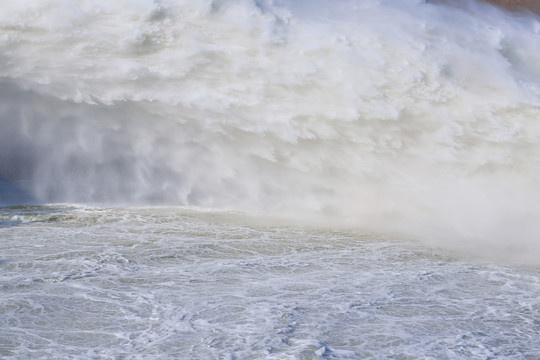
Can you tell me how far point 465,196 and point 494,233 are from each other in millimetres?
860

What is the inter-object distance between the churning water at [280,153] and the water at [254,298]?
55mm

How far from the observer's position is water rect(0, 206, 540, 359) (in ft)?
18.6

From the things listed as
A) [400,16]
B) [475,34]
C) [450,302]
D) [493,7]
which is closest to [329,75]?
[400,16]

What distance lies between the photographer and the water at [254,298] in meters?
5.67

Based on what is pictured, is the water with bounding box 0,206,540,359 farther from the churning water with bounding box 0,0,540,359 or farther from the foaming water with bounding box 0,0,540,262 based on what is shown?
the foaming water with bounding box 0,0,540,262

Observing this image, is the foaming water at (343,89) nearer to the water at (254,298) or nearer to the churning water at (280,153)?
the churning water at (280,153)

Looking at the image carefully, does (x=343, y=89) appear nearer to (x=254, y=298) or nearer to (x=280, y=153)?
(x=280, y=153)

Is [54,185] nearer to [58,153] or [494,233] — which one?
[58,153]

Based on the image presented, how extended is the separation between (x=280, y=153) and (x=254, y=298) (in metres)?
5.73

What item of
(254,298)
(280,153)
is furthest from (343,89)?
(254,298)

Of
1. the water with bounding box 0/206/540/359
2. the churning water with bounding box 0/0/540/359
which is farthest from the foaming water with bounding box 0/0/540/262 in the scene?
the water with bounding box 0/206/540/359

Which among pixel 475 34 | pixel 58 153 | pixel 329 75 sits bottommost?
pixel 58 153

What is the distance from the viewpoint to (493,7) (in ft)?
40.9

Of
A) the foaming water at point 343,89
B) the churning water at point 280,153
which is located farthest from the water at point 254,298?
the foaming water at point 343,89
